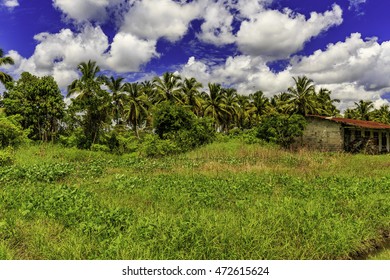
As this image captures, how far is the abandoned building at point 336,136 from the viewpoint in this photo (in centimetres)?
2692

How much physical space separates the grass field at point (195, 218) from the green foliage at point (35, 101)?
15.7 metres

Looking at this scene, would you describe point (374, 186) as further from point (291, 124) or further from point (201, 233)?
point (291, 124)

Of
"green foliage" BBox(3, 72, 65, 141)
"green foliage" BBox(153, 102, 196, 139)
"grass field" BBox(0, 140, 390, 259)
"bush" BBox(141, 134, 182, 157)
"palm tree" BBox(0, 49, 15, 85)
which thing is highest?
"palm tree" BBox(0, 49, 15, 85)

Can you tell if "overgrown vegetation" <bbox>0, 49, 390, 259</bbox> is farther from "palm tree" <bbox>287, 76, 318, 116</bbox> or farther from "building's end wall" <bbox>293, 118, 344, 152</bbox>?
"palm tree" <bbox>287, 76, 318, 116</bbox>

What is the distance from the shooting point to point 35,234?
5551mm

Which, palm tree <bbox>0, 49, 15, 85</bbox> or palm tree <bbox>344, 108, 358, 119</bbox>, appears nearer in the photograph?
palm tree <bbox>0, 49, 15, 85</bbox>

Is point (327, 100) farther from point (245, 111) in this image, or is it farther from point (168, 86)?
point (168, 86)

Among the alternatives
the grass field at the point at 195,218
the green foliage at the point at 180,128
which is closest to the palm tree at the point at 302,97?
the green foliage at the point at 180,128

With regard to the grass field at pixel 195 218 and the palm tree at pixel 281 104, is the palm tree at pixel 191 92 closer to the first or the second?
the palm tree at pixel 281 104

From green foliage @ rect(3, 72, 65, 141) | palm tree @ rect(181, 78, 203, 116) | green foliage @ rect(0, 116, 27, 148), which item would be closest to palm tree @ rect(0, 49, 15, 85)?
green foliage @ rect(3, 72, 65, 141)

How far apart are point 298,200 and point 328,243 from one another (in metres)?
2.45

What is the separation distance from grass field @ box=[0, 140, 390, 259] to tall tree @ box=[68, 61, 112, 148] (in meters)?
15.2

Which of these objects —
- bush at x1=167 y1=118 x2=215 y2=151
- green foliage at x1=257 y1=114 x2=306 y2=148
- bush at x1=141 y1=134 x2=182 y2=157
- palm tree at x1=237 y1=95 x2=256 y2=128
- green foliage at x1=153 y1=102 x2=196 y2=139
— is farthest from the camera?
palm tree at x1=237 y1=95 x2=256 y2=128

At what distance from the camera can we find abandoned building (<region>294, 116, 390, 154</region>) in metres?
26.9
